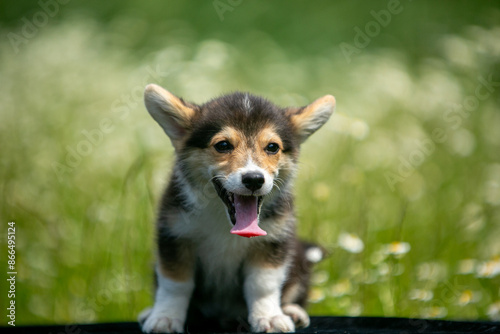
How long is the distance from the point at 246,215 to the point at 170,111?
897mm

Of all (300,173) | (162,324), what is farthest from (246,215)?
(300,173)

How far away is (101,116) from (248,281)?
403 centimetres

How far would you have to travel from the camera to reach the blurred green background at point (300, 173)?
526 centimetres

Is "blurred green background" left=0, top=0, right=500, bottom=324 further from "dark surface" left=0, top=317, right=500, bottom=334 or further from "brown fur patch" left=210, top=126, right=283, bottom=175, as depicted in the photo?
"brown fur patch" left=210, top=126, right=283, bottom=175

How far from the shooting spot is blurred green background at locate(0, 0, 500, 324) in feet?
17.3

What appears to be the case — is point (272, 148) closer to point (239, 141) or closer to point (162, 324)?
point (239, 141)

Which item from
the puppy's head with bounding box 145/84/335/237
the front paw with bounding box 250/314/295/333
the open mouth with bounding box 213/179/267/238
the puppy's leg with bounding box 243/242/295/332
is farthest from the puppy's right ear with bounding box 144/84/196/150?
the front paw with bounding box 250/314/295/333

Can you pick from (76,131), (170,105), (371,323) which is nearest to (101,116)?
(76,131)

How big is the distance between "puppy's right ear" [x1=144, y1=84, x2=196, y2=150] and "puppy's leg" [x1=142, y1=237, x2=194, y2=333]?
681mm

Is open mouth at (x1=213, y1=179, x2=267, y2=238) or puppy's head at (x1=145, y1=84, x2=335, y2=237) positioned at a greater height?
puppy's head at (x1=145, y1=84, x2=335, y2=237)

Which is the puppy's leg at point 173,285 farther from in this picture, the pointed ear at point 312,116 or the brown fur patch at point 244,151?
the pointed ear at point 312,116

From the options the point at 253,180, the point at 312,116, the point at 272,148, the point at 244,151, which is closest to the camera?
the point at 253,180

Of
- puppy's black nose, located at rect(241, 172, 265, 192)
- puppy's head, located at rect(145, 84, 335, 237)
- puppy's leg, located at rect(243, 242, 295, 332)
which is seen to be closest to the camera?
puppy's black nose, located at rect(241, 172, 265, 192)

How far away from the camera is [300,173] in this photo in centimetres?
563
